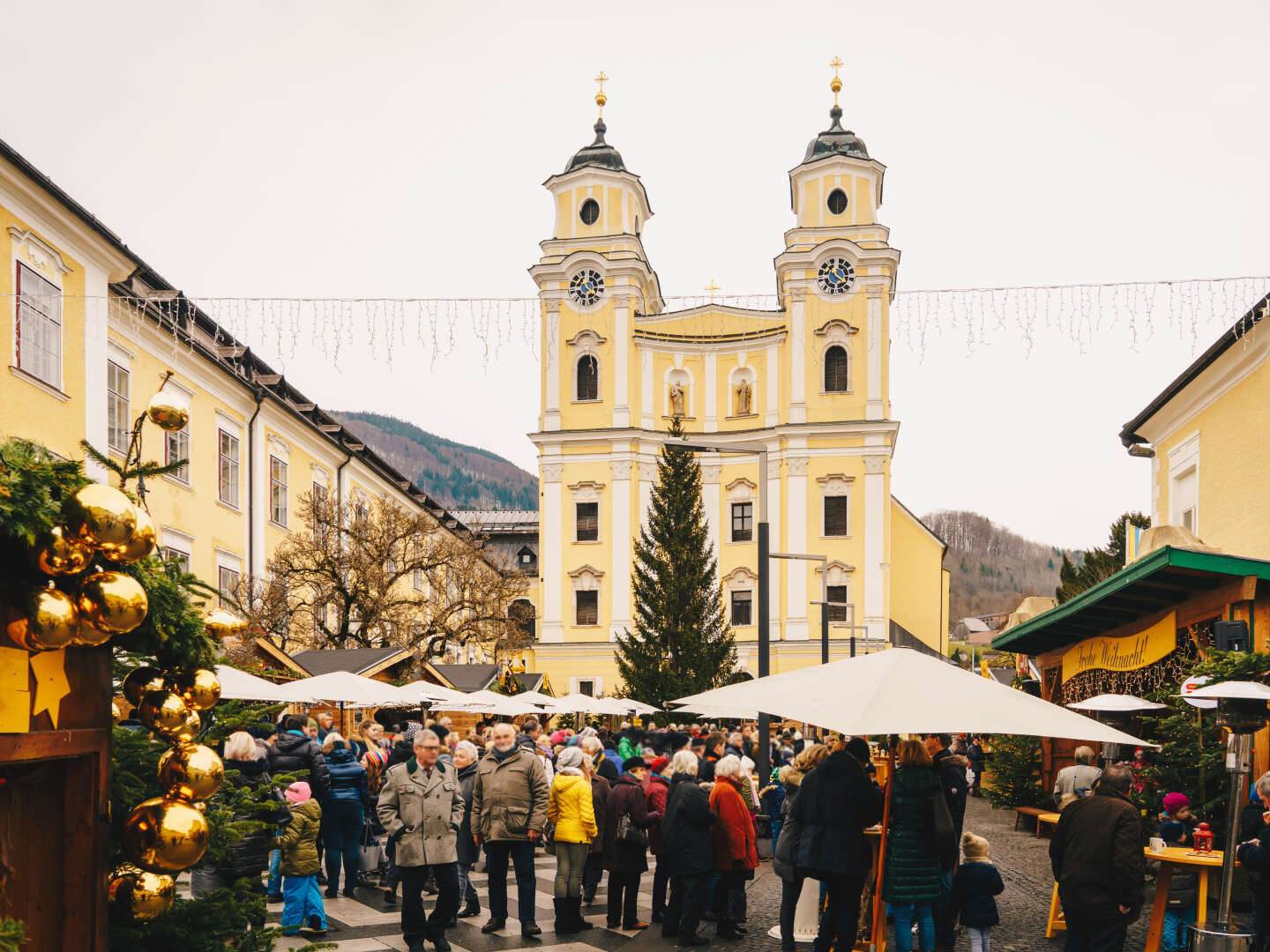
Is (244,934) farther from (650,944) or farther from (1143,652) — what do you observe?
(1143,652)

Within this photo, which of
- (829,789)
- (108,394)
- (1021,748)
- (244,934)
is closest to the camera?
(244,934)

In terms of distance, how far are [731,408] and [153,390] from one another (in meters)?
36.9

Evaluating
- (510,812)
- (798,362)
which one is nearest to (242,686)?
(510,812)

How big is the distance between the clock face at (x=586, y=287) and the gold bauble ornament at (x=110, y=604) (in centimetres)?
5645

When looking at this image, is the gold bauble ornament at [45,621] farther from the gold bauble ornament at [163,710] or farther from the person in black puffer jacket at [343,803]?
the person in black puffer jacket at [343,803]

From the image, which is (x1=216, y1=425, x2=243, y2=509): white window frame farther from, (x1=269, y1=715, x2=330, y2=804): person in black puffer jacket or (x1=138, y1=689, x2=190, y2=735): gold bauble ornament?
(x1=138, y1=689, x2=190, y2=735): gold bauble ornament

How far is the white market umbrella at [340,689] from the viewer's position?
15.4m

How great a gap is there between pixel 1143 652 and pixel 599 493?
4366cm

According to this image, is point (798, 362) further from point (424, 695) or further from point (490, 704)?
point (424, 695)

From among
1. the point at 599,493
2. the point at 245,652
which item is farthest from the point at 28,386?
the point at 599,493

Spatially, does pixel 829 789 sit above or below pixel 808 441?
below

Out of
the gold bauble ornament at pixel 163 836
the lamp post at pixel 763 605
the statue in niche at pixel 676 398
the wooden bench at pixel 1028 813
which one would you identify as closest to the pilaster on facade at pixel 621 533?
the statue in niche at pixel 676 398

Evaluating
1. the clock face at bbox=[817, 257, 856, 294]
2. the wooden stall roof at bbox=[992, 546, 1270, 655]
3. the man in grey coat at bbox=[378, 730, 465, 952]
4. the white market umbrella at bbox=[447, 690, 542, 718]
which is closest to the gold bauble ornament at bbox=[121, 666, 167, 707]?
the man in grey coat at bbox=[378, 730, 465, 952]

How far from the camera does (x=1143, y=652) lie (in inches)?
652
